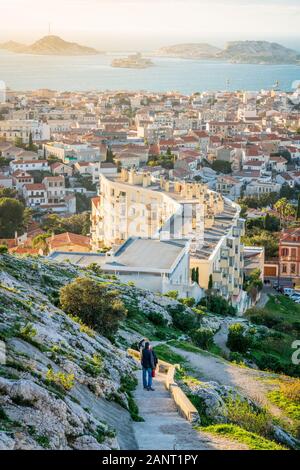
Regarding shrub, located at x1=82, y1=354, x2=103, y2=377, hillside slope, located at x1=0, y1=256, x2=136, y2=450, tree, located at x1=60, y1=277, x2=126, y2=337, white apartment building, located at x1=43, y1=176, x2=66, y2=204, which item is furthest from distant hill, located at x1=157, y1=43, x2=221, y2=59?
shrub, located at x1=82, y1=354, x2=103, y2=377

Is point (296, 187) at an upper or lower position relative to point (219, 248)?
lower

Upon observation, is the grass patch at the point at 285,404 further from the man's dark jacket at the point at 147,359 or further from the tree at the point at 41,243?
the tree at the point at 41,243

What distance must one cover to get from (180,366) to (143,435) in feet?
8.09

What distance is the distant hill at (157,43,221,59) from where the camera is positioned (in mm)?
104438

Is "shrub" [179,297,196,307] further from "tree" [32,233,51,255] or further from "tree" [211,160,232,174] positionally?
"tree" [211,160,232,174]

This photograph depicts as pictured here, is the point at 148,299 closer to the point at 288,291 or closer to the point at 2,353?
the point at 2,353

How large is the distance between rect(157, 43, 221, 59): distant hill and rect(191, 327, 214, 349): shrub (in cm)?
9014

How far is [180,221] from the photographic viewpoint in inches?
601

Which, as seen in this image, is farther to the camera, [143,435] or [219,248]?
[219,248]

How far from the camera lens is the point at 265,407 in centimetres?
650

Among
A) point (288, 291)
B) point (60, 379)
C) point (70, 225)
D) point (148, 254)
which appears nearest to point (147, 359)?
point (60, 379)
